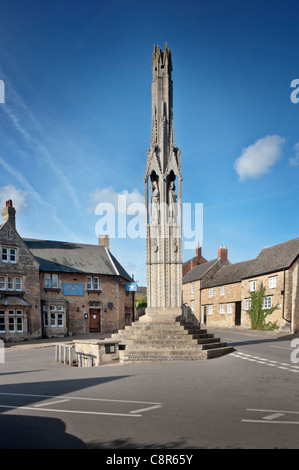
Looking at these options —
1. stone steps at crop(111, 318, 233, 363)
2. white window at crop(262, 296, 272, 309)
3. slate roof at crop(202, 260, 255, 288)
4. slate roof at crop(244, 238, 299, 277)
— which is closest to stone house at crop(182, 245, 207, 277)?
slate roof at crop(202, 260, 255, 288)

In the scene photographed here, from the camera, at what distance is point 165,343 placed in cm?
1285

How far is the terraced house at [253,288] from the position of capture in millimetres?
27172

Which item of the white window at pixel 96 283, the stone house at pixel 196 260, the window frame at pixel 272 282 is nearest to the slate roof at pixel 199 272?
the stone house at pixel 196 260

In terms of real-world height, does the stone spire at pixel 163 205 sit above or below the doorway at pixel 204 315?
above

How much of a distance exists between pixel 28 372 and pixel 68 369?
129cm

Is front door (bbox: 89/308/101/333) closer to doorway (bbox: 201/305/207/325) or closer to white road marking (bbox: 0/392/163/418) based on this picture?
doorway (bbox: 201/305/207/325)

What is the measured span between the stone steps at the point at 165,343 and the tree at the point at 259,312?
16723 mm

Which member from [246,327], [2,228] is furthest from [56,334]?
[246,327]

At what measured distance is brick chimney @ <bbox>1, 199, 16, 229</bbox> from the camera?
27.9 meters

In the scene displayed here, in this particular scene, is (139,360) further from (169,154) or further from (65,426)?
(169,154)

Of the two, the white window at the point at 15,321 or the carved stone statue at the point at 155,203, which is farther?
the white window at the point at 15,321

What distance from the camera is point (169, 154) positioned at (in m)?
15.8

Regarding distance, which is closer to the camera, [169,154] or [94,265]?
[169,154]

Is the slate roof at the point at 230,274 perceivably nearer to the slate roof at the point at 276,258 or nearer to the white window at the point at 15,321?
the slate roof at the point at 276,258
